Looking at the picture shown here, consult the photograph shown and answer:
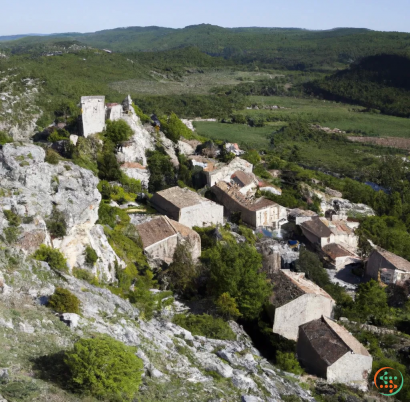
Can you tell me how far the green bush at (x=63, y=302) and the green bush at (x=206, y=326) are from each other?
5894 mm

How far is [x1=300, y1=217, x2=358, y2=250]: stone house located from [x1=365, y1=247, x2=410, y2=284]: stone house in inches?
143

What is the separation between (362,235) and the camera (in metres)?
39.6

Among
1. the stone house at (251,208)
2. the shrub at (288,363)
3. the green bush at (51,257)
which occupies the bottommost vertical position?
the shrub at (288,363)

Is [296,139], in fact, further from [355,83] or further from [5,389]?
[5,389]

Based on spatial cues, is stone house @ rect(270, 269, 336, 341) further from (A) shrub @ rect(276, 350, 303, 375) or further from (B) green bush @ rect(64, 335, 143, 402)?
(B) green bush @ rect(64, 335, 143, 402)

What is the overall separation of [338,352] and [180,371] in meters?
8.48

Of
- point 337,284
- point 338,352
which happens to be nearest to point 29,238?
point 338,352

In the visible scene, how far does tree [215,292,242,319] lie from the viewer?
78.8 feet

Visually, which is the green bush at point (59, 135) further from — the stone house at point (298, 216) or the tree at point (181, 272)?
the stone house at point (298, 216)

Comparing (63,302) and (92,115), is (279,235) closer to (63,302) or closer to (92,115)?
(92,115)

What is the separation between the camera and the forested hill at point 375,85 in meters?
132

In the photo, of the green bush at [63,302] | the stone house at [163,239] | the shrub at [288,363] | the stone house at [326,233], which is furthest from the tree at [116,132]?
the green bush at [63,302]

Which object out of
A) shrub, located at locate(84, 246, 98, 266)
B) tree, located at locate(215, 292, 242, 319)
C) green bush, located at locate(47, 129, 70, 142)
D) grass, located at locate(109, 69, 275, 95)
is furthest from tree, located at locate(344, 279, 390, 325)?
grass, located at locate(109, 69, 275, 95)

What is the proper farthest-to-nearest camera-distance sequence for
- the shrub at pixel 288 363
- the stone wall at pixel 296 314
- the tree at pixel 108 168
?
the tree at pixel 108 168 < the stone wall at pixel 296 314 < the shrub at pixel 288 363
